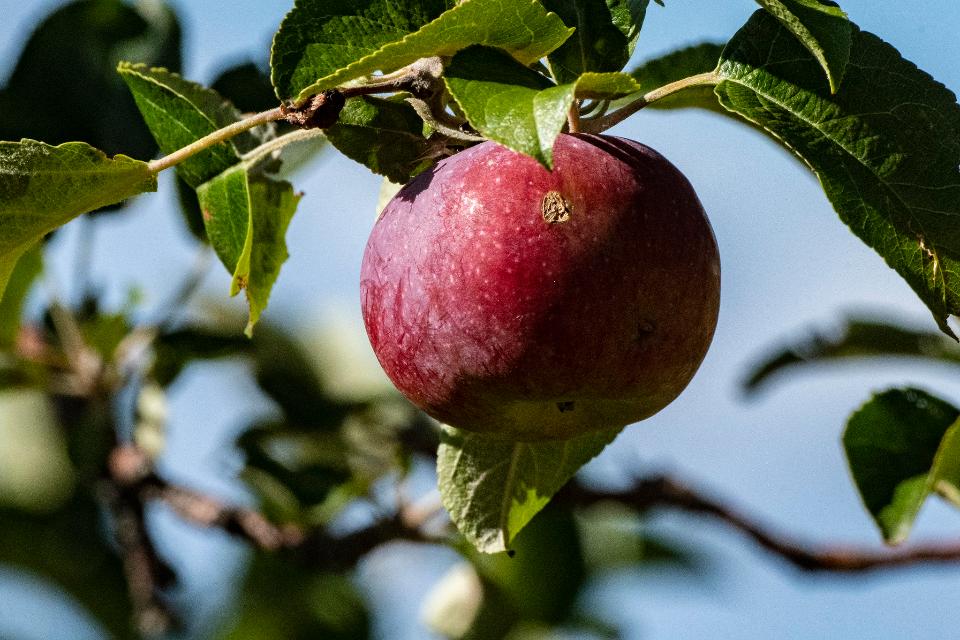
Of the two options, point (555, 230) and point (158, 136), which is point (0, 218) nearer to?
point (158, 136)

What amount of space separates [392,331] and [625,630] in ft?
4.89

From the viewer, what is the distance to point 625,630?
2.26 meters

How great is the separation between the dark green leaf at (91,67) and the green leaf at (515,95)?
1.24m

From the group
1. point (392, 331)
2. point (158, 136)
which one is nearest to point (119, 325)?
point (158, 136)

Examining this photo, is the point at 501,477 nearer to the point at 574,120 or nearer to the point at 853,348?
the point at 574,120

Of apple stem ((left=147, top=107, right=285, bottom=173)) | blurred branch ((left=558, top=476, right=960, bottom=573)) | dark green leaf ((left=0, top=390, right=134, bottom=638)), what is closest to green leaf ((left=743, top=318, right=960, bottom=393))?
blurred branch ((left=558, top=476, right=960, bottom=573))

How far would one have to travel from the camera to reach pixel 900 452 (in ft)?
4.38

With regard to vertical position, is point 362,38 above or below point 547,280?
above

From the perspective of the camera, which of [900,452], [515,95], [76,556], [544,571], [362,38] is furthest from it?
[76,556]

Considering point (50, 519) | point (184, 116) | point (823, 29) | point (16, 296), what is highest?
point (823, 29)

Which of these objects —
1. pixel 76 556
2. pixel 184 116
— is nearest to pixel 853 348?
pixel 184 116

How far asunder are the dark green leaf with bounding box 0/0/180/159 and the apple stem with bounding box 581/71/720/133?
1.14m

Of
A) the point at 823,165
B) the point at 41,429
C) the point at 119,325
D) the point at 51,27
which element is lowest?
the point at 41,429

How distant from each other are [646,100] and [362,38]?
26 centimetres
